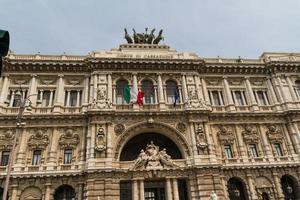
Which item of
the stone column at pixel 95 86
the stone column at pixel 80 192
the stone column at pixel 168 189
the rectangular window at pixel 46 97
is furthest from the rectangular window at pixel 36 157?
the stone column at pixel 168 189

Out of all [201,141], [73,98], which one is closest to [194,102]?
[201,141]

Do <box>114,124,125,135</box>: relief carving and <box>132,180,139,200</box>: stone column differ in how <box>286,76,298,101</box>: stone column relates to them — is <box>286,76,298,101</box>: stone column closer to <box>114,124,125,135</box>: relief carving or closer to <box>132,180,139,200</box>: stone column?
<box>114,124,125,135</box>: relief carving

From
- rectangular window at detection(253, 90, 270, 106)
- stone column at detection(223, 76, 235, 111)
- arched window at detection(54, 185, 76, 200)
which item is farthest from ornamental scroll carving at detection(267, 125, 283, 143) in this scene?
arched window at detection(54, 185, 76, 200)

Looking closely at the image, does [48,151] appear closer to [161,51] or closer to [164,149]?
[164,149]

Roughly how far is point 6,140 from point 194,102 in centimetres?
1793

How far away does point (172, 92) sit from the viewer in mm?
28578

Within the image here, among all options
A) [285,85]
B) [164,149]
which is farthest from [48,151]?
[285,85]

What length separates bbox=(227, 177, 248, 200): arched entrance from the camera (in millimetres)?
24703

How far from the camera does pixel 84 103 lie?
26.5 metres

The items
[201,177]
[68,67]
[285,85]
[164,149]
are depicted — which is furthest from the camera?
[285,85]

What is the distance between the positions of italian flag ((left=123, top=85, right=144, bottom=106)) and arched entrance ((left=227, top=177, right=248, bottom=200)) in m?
11.4

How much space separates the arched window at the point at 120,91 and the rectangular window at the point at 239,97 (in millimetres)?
11914

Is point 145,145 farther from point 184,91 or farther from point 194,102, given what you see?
point 184,91

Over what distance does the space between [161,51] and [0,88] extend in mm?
17204
